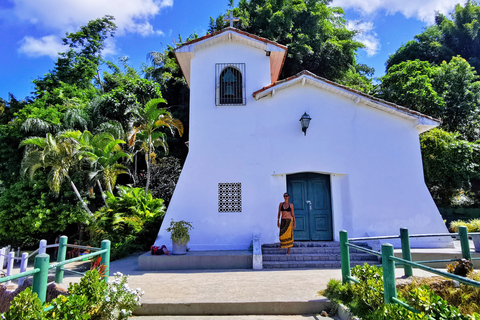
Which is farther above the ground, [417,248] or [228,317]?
[417,248]

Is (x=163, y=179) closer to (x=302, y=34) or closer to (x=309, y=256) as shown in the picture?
(x=309, y=256)

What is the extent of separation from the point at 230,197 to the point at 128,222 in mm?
3578

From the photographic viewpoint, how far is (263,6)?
65.7ft

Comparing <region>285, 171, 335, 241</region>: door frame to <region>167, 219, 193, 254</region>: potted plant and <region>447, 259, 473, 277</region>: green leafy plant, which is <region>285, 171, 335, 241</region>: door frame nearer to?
<region>167, 219, 193, 254</region>: potted plant

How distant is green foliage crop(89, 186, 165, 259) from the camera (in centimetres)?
1013

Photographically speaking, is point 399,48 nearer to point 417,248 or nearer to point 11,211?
point 417,248

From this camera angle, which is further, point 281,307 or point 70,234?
point 70,234

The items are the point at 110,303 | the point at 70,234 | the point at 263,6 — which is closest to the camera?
the point at 110,303

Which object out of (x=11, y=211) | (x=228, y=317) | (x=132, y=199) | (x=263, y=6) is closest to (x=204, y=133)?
(x=132, y=199)

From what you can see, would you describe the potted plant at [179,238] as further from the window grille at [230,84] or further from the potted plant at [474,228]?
the potted plant at [474,228]

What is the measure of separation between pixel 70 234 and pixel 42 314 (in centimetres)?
1314

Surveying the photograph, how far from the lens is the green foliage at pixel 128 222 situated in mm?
10133

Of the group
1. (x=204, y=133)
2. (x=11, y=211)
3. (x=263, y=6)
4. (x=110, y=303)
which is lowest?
(x=110, y=303)

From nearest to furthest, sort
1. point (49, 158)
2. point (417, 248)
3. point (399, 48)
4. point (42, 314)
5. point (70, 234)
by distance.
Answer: point (42, 314) < point (417, 248) < point (49, 158) < point (70, 234) < point (399, 48)
